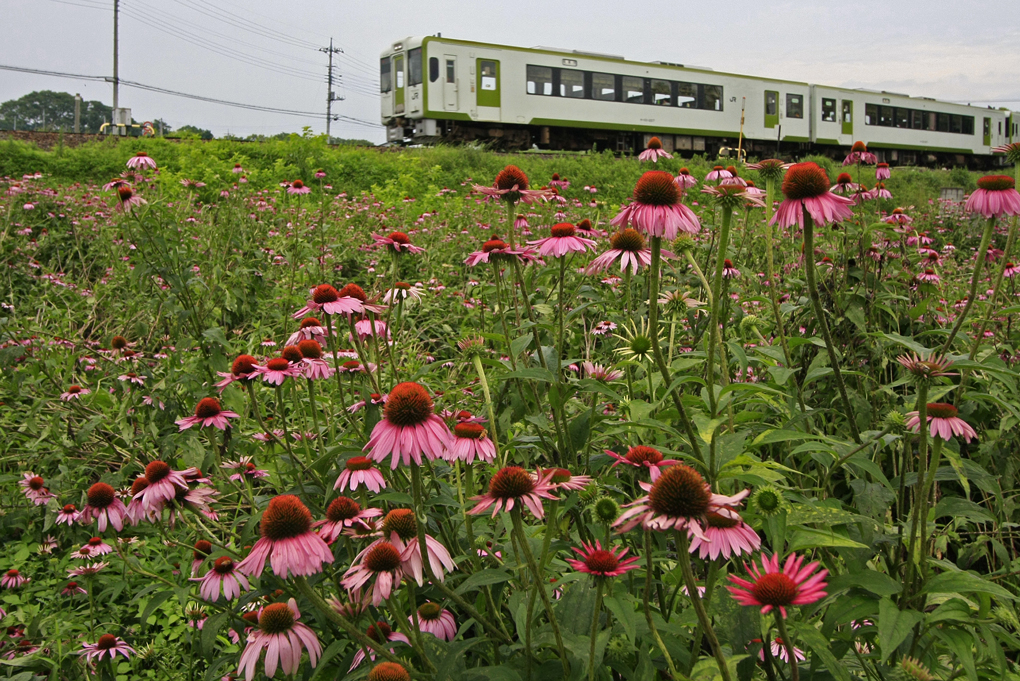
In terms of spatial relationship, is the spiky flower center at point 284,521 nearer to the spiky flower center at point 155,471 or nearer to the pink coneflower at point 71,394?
the spiky flower center at point 155,471

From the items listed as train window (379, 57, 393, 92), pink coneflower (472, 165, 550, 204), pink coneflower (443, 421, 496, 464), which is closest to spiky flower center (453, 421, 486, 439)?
pink coneflower (443, 421, 496, 464)

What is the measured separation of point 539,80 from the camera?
50.0 feet

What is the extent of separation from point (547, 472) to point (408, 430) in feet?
0.74

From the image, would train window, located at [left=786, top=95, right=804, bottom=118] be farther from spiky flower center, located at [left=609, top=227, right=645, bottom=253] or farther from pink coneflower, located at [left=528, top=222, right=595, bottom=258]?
spiky flower center, located at [left=609, top=227, right=645, bottom=253]

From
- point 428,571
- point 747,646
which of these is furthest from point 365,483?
point 747,646

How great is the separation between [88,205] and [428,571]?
6.56 metres

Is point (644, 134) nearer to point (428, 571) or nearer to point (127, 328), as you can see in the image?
point (127, 328)

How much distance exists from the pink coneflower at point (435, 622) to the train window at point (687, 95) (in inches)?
704

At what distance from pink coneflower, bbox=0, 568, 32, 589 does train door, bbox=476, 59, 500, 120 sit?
14.0 metres

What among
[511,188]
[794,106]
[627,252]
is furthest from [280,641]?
[794,106]

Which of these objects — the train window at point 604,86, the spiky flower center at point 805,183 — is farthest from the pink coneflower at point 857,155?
the train window at point 604,86

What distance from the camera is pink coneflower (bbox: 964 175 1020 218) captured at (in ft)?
4.30

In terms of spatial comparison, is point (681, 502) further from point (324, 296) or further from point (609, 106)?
point (609, 106)

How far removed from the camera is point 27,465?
2.67 metres
